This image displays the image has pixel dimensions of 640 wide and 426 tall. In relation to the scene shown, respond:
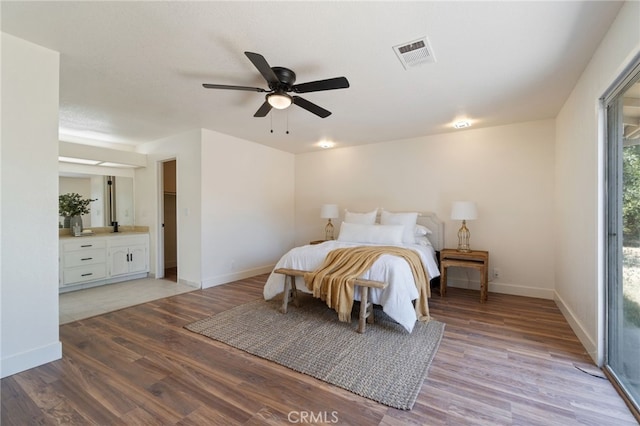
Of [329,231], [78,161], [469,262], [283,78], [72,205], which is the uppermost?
[283,78]

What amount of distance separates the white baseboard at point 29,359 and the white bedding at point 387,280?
1.92 m

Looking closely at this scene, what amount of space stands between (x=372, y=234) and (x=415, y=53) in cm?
246

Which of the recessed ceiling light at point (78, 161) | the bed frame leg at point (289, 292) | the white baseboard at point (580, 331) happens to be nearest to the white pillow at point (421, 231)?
the white baseboard at point (580, 331)

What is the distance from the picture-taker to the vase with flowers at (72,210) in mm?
4488

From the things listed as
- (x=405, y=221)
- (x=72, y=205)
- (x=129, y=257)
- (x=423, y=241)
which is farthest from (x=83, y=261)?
(x=423, y=241)

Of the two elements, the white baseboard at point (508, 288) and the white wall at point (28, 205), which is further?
the white baseboard at point (508, 288)

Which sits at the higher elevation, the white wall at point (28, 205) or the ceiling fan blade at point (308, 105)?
the ceiling fan blade at point (308, 105)

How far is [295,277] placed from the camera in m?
3.40

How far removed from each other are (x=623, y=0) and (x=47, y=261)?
4.31m

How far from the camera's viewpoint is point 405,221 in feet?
14.1

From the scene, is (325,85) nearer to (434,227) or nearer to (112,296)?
(434,227)

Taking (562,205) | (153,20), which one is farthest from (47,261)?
(562,205)

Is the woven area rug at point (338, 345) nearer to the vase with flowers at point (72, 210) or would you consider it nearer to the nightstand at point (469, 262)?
the nightstand at point (469, 262)

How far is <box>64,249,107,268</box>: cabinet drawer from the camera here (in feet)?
13.4
